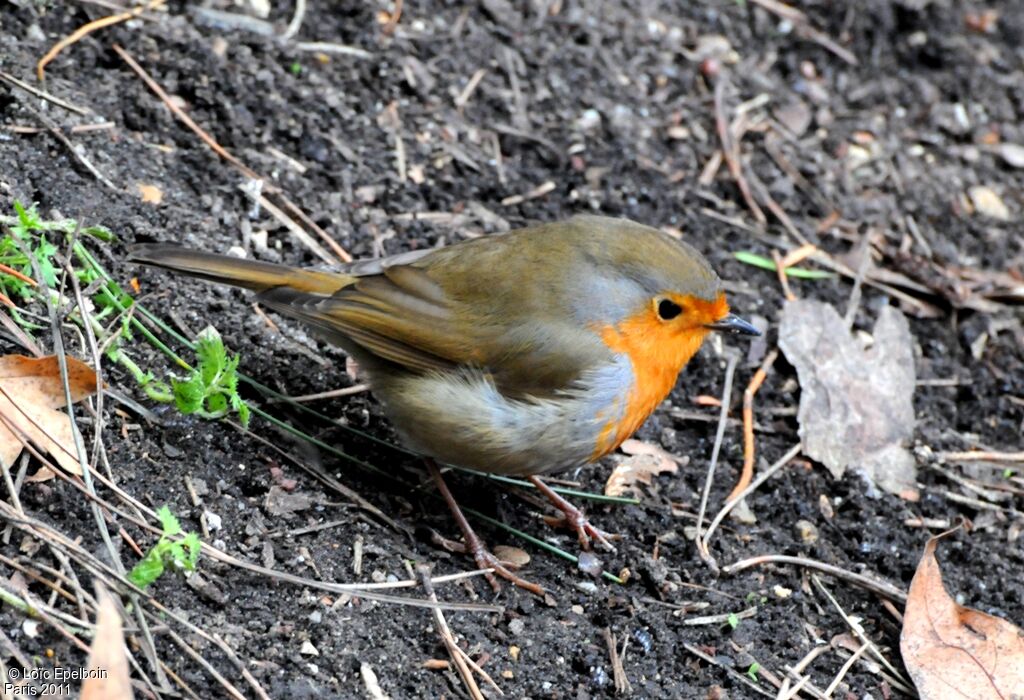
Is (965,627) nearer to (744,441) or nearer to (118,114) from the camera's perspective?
(744,441)

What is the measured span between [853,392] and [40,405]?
9.82 ft

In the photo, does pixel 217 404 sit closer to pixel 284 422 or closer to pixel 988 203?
pixel 284 422

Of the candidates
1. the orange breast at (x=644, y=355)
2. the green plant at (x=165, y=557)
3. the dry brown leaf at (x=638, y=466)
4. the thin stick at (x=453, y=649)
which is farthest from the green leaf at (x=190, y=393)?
the dry brown leaf at (x=638, y=466)

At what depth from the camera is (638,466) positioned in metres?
4.29

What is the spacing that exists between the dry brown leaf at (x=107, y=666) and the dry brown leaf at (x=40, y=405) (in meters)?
0.78

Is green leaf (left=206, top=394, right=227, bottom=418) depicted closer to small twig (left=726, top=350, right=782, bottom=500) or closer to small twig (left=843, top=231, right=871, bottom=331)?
small twig (left=726, top=350, right=782, bottom=500)

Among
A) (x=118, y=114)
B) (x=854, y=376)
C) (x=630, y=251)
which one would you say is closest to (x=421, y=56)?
(x=118, y=114)

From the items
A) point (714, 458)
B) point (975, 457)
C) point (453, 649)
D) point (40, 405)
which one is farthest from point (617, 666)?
point (975, 457)

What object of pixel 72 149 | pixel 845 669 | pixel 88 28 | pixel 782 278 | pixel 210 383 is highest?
pixel 88 28

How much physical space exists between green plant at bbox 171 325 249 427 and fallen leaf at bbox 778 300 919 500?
214 centimetres

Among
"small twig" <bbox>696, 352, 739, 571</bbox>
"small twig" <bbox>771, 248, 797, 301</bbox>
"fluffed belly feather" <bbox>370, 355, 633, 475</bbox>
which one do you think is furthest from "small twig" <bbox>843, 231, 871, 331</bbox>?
"fluffed belly feather" <bbox>370, 355, 633, 475</bbox>

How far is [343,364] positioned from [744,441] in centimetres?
151

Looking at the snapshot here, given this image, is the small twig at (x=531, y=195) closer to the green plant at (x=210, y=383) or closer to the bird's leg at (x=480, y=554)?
the bird's leg at (x=480, y=554)

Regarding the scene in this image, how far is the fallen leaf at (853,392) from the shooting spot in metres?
4.45
